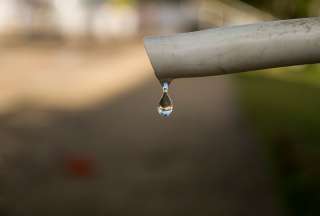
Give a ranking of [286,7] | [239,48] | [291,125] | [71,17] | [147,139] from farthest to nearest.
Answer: [71,17] → [286,7] → [291,125] → [147,139] → [239,48]

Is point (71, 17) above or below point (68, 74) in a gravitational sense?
above

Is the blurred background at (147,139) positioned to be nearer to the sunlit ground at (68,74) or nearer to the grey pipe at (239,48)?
the sunlit ground at (68,74)

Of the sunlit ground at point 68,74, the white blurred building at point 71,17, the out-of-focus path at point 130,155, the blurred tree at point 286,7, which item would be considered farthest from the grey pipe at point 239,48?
the white blurred building at point 71,17

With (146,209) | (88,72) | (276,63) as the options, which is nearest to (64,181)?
(146,209)

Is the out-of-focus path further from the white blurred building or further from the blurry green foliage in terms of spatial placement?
the white blurred building

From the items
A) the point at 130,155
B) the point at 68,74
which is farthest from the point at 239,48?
the point at 68,74

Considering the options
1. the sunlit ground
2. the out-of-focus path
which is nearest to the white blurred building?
the sunlit ground

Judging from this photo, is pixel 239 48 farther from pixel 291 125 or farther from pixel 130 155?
pixel 291 125
